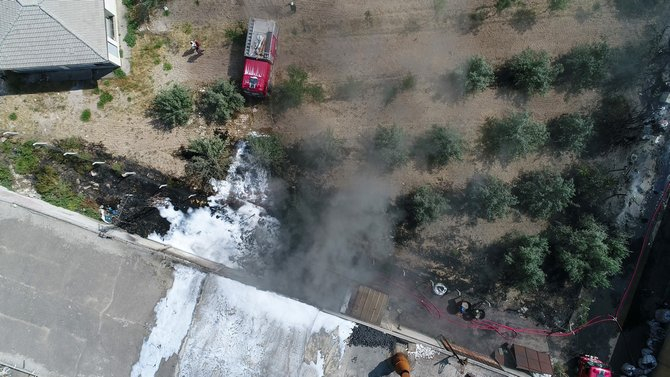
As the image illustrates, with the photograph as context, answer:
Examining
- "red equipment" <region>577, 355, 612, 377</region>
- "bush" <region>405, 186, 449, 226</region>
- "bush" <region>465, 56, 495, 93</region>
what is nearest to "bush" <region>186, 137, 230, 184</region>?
"bush" <region>405, 186, 449, 226</region>

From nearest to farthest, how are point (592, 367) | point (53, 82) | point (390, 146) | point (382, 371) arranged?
point (382, 371) → point (592, 367) → point (390, 146) → point (53, 82)

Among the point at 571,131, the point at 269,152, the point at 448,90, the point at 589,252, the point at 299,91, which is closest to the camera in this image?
the point at 589,252

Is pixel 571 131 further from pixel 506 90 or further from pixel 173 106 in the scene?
pixel 173 106

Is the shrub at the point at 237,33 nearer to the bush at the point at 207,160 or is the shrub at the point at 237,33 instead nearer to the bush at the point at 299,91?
the bush at the point at 299,91

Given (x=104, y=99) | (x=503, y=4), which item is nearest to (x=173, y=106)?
(x=104, y=99)

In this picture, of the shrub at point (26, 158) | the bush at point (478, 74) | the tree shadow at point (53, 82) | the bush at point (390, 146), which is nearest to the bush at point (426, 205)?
the bush at point (390, 146)
